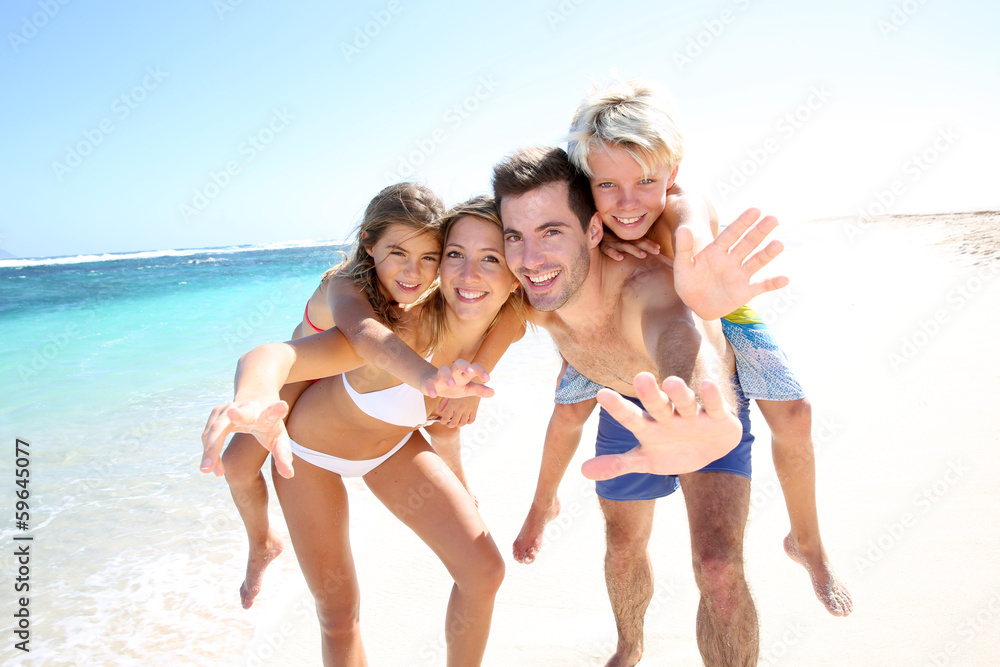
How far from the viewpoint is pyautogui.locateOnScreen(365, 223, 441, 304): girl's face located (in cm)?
341

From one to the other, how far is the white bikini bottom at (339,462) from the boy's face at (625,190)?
1.79m

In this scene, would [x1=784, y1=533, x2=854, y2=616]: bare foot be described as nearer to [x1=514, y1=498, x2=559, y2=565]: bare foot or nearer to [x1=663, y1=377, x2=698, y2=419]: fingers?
[x1=514, y1=498, x2=559, y2=565]: bare foot

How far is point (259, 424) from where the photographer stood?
2.13m

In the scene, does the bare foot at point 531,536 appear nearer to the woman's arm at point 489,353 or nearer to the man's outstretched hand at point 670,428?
the woman's arm at point 489,353

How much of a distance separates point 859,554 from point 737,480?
165cm

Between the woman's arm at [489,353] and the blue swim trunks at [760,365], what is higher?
the blue swim trunks at [760,365]

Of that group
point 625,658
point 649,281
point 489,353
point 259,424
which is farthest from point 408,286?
point 625,658

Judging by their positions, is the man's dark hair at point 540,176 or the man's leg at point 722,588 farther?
the man's dark hair at point 540,176

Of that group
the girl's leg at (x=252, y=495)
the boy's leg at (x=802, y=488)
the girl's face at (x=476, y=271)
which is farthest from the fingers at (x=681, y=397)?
the girl's leg at (x=252, y=495)

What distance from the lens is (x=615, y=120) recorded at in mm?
3199

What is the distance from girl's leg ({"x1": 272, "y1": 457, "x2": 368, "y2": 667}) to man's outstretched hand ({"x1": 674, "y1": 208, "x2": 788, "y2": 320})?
2.10 metres

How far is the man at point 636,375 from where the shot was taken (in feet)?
6.23

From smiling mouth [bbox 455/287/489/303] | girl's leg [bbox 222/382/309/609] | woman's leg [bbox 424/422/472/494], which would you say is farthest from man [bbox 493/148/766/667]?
girl's leg [bbox 222/382/309/609]

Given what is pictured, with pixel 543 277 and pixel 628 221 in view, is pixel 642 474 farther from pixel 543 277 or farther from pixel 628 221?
pixel 628 221
